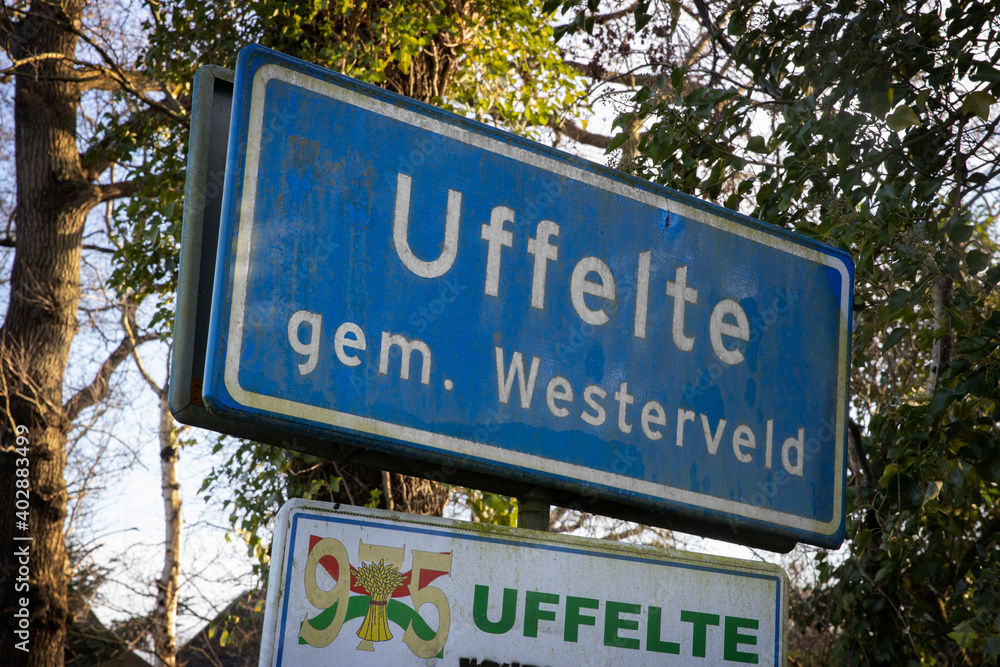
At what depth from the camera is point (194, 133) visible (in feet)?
3.72

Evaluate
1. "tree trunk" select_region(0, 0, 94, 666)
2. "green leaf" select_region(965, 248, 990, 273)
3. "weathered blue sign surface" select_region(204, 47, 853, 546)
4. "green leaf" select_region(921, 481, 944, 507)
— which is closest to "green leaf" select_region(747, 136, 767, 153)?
"green leaf" select_region(965, 248, 990, 273)

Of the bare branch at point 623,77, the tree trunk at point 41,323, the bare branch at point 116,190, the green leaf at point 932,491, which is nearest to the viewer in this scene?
the green leaf at point 932,491

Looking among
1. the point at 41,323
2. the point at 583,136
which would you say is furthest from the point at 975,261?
the point at 41,323

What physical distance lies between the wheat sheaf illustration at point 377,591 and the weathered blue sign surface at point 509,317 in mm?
145

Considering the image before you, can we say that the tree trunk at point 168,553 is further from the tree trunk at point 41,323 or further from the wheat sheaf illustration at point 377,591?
the wheat sheaf illustration at point 377,591

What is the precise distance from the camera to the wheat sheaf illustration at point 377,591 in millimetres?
1039

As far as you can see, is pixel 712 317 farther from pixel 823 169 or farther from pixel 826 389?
pixel 823 169

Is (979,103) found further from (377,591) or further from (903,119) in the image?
(377,591)

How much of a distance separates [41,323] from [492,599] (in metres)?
8.93

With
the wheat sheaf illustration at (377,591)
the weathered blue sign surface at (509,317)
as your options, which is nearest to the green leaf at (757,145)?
the weathered blue sign surface at (509,317)

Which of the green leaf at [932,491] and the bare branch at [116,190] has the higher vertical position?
the bare branch at [116,190]

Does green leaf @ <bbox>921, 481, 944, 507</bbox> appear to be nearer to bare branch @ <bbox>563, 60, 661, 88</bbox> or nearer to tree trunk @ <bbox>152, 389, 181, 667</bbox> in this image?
bare branch @ <bbox>563, 60, 661, 88</bbox>

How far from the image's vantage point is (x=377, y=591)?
3.46ft

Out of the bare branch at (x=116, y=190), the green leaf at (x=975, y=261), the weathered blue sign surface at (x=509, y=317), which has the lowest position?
the weathered blue sign surface at (x=509, y=317)
